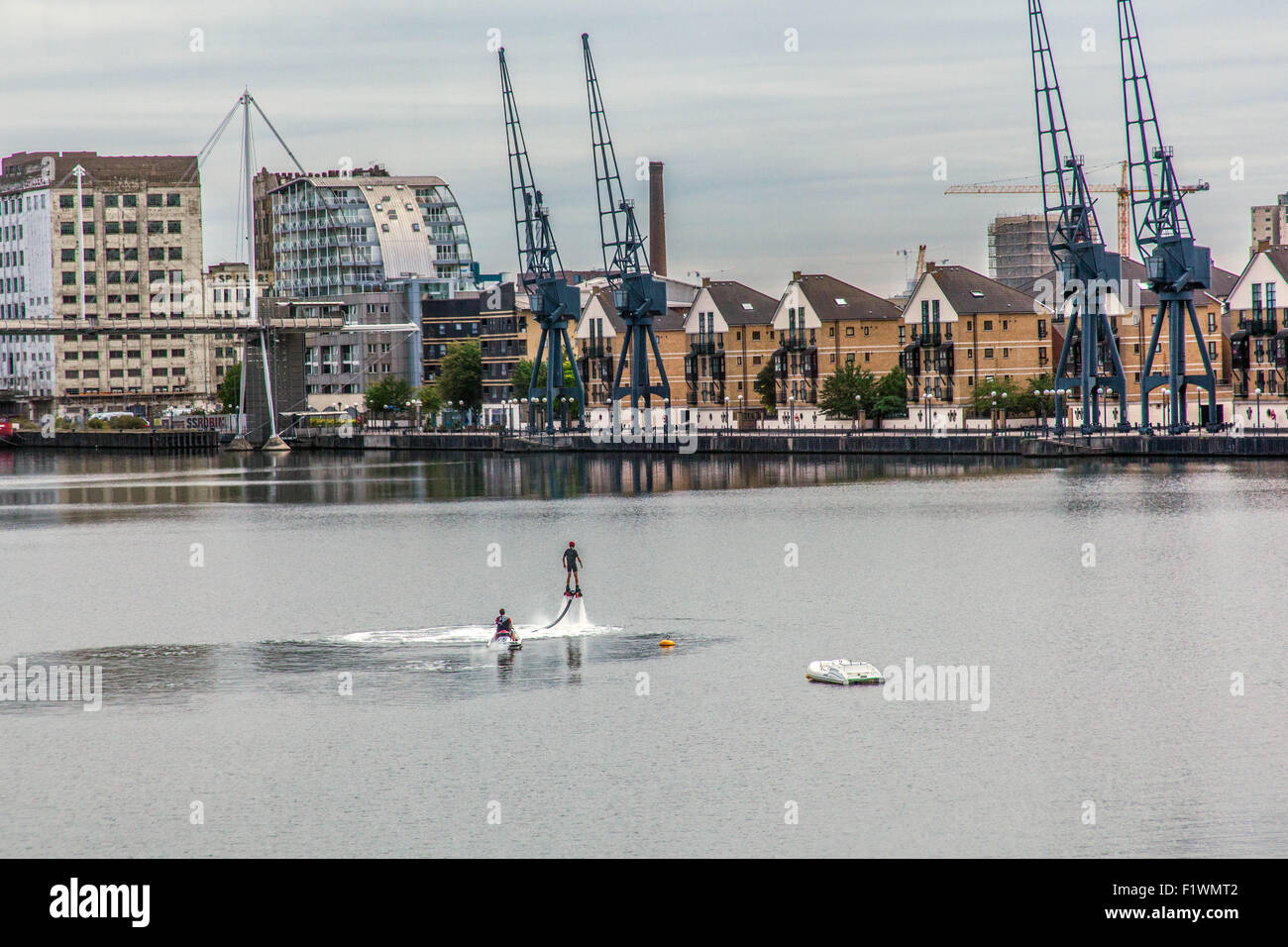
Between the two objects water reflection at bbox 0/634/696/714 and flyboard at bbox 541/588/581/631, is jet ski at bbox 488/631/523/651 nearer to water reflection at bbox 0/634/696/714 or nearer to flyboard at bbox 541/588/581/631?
water reflection at bbox 0/634/696/714

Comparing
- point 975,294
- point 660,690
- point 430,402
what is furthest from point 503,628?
point 430,402

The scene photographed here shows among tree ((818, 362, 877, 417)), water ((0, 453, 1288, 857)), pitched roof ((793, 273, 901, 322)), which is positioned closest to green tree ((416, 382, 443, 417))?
pitched roof ((793, 273, 901, 322))

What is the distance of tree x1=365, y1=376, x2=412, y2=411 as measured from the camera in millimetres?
185125

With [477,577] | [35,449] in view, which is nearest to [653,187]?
[35,449]

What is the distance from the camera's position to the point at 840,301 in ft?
468

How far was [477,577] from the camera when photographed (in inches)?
2023

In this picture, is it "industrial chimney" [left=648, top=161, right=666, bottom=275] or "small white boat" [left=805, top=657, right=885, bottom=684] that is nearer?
"small white boat" [left=805, top=657, right=885, bottom=684]

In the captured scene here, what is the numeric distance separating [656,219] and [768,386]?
46.7m

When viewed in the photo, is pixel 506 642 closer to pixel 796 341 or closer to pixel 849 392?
pixel 849 392

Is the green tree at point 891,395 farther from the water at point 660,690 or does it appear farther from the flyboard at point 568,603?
the flyboard at point 568,603

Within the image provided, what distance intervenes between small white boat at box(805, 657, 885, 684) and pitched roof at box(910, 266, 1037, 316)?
98510 millimetres

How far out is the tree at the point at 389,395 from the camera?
185m

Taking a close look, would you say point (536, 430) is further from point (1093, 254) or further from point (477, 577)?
point (477, 577)

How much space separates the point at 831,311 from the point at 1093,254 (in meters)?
36.0
